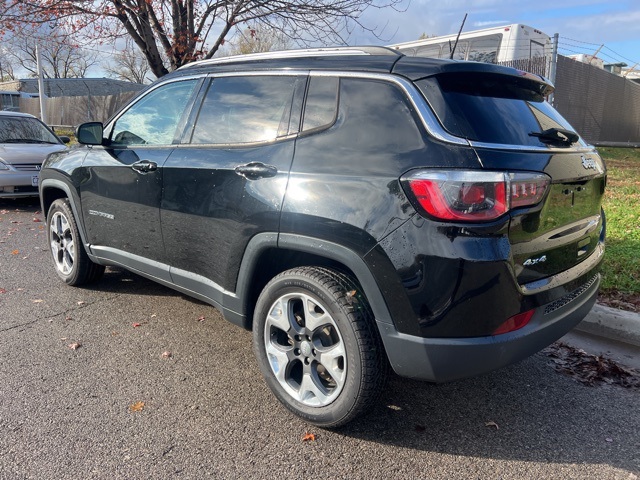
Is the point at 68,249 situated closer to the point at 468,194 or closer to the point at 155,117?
the point at 155,117

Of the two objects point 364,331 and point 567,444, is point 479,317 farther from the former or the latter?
point 567,444

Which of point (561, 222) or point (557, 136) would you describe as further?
point (557, 136)

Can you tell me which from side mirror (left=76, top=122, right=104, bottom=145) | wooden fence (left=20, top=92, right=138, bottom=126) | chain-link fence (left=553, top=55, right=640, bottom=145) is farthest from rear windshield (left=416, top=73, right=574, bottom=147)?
Answer: wooden fence (left=20, top=92, right=138, bottom=126)

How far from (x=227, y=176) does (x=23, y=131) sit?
28.2 ft

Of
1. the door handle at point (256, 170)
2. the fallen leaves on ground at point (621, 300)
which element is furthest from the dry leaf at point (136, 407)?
the fallen leaves on ground at point (621, 300)

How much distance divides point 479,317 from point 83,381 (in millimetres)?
2458

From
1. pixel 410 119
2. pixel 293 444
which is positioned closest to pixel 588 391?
pixel 293 444

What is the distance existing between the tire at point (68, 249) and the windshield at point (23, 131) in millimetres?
5483

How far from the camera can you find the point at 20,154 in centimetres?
916

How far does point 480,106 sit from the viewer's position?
2.65 metres

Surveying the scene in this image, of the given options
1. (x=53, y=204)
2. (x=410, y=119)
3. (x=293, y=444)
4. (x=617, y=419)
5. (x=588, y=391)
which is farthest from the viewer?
(x=53, y=204)

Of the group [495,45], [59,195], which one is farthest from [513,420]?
[495,45]

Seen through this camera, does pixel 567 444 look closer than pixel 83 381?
Yes

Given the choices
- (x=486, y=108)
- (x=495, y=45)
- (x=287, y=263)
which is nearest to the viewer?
(x=486, y=108)
